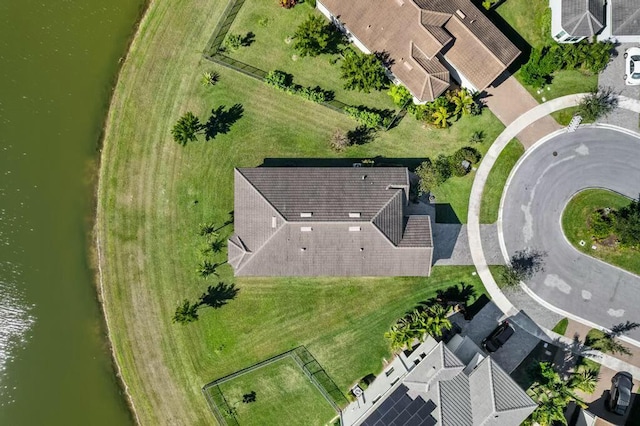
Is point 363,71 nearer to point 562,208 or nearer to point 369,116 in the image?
point 369,116

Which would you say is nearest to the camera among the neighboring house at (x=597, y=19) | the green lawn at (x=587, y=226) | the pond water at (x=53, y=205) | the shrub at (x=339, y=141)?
the neighboring house at (x=597, y=19)

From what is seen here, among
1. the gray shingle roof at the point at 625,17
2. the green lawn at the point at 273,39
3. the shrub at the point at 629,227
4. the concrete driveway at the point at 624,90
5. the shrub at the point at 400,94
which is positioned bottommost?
the shrub at the point at 629,227

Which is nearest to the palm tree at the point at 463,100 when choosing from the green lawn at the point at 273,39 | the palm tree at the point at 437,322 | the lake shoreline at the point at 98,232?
the green lawn at the point at 273,39

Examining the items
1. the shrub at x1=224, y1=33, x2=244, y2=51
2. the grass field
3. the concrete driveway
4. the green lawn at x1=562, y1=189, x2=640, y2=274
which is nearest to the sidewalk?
the grass field

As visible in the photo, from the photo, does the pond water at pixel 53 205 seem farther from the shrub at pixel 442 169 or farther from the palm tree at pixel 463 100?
the shrub at pixel 442 169

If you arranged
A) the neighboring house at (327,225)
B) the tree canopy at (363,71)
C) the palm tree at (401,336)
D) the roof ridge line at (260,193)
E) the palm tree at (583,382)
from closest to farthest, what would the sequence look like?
1. the palm tree at (583,382)
2. the palm tree at (401,336)
3. the roof ridge line at (260,193)
4. the neighboring house at (327,225)
5. the tree canopy at (363,71)

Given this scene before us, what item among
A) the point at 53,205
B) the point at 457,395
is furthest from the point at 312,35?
the point at 457,395

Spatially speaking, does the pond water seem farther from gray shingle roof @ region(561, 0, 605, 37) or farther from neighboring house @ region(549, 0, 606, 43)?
gray shingle roof @ region(561, 0, 605, 37)

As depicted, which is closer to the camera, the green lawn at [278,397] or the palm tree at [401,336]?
the palm tree at [401,336]

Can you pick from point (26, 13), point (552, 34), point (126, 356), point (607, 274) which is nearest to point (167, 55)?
point (26, 13)
